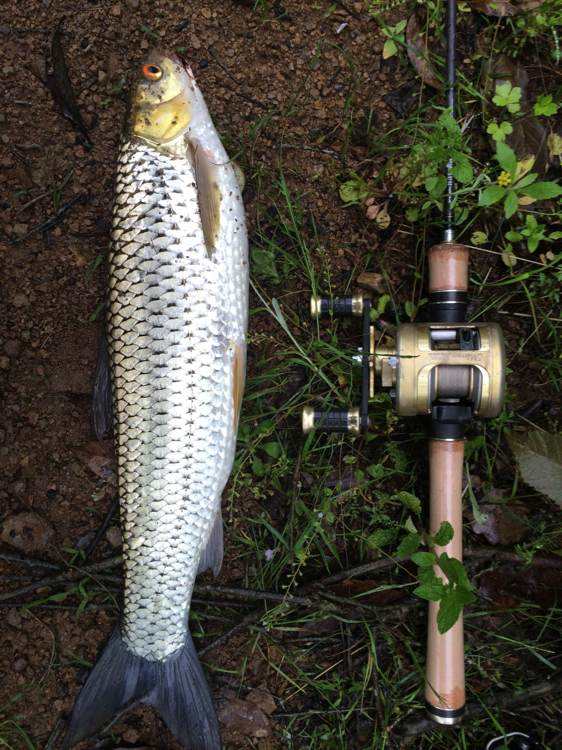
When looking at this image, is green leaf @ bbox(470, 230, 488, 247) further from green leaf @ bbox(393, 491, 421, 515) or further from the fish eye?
the fish eye

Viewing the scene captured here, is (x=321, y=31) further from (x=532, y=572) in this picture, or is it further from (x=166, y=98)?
(x=532, y=572)

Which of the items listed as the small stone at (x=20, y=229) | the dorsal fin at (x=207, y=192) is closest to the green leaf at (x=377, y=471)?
the dorsal fin at (x=207, y=192)

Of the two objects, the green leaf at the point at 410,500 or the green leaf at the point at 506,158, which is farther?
the green leaf at the point at 410,500

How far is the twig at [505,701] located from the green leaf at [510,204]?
1895 millimetres

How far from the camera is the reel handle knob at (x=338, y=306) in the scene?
2.27m

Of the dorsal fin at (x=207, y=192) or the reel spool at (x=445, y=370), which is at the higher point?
the dorsal fin at (x=207, y=192)

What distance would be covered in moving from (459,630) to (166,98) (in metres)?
2.25

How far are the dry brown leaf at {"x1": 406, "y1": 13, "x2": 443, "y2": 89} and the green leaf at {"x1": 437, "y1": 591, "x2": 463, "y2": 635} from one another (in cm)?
207

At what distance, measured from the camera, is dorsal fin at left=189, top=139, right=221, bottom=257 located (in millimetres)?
2043

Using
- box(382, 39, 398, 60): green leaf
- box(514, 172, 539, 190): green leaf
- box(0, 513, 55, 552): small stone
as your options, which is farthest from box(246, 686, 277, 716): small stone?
box(382, 39, 398, 60): green leaf

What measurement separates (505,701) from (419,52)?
2745 millimetres

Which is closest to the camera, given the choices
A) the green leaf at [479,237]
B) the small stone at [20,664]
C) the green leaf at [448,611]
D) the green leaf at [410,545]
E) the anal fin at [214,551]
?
the green leaf at [448,611]

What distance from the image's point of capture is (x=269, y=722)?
2.47 metres

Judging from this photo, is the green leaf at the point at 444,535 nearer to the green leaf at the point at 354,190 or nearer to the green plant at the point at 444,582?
the green plant at the point at 444,582
